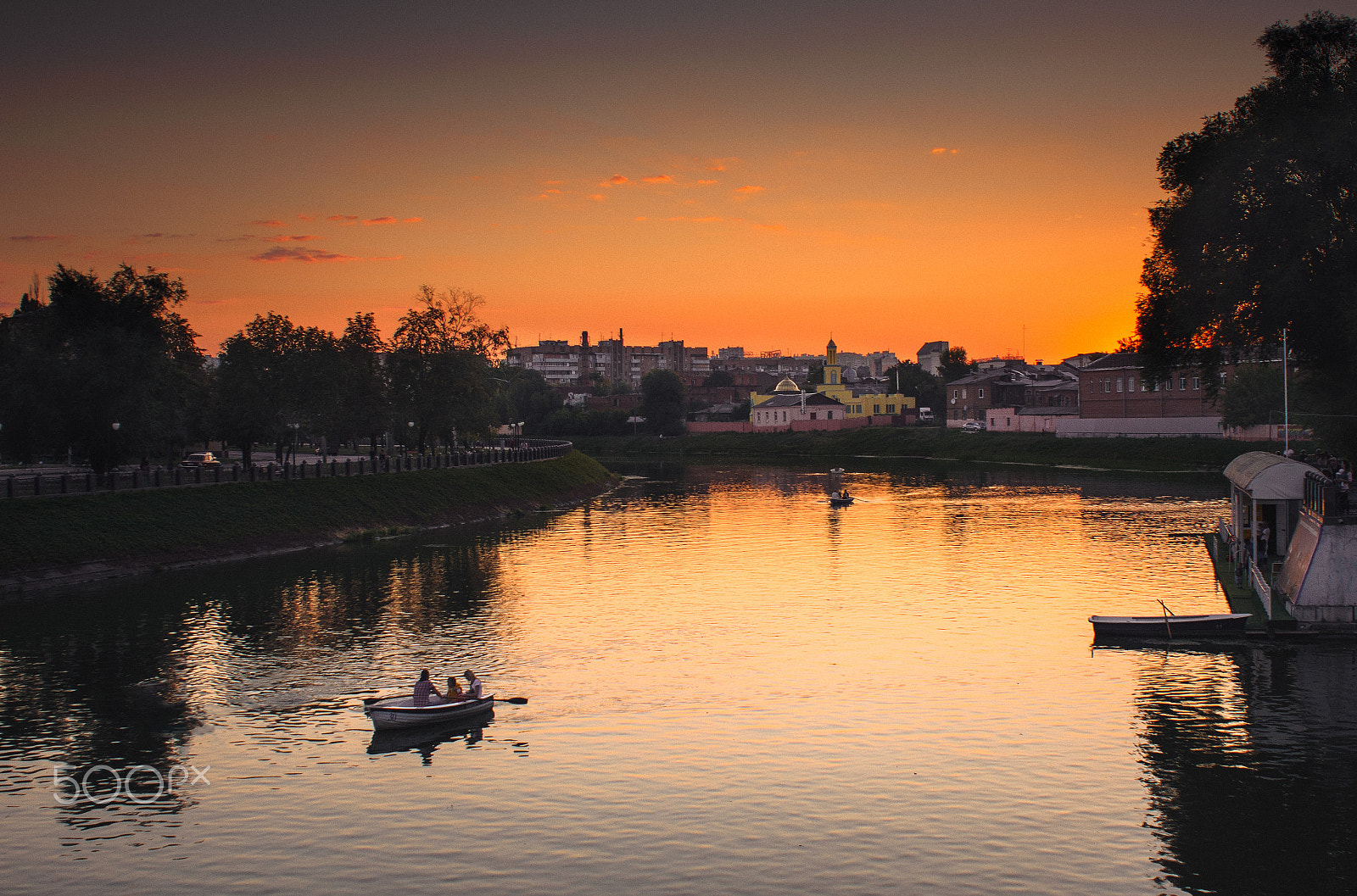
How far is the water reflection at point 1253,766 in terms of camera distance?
65.1 ft

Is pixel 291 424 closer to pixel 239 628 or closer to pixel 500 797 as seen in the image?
pixel 239 628

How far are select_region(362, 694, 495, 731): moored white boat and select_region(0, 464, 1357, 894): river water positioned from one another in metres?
0.44

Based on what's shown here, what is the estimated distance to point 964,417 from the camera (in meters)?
180

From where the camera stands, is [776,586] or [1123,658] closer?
[1123,658]

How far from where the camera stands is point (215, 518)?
60500mm

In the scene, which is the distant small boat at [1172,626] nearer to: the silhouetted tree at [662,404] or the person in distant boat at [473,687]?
the person in distant boat at [473,687]

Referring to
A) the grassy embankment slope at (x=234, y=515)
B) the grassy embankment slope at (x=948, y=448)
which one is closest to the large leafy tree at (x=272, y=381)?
the grassy embankment slope at (x=234, y=515)

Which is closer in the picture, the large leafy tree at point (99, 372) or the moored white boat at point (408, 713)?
the moored white boat at point (408, 713)

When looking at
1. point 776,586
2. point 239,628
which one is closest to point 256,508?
point 239,628

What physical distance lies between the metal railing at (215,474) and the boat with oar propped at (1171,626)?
48601 millimetres

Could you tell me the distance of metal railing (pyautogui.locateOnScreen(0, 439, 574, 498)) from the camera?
5462cm

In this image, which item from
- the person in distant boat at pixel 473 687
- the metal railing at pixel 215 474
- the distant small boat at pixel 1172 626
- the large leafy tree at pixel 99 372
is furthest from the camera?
the large leafy tree at pixel 99 372

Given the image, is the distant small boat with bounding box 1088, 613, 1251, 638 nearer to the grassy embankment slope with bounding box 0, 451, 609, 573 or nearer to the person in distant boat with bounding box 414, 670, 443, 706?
the person in distant boat with bounding box 414, 670, 443, 706

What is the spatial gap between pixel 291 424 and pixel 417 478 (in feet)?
43.2
